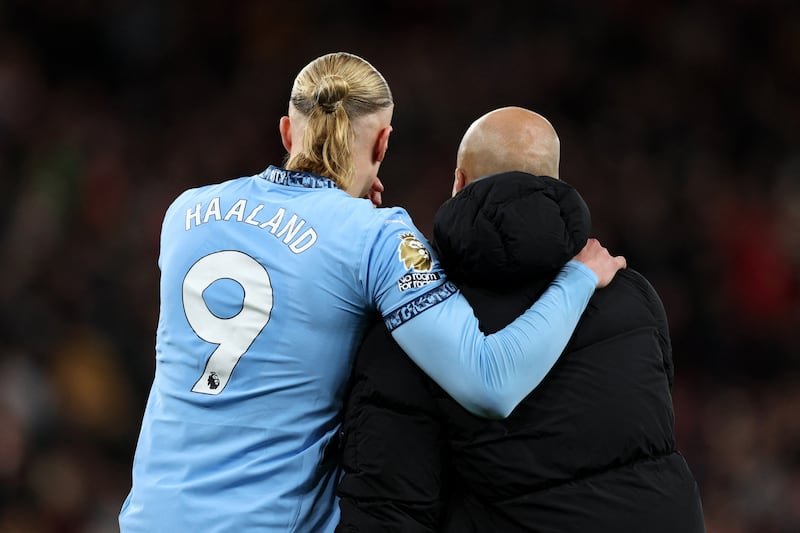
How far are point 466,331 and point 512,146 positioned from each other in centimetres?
48

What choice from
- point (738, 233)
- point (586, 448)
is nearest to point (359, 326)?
point (586, 448)

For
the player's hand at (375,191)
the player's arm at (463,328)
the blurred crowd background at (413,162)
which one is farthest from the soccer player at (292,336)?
the blurred crowd background at (413,162)

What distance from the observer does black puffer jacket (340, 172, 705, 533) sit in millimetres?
1970

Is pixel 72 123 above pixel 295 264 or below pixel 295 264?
below

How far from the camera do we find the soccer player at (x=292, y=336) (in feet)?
6.54

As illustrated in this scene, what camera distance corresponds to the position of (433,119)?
811cm

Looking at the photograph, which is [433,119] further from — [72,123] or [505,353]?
[505,353]

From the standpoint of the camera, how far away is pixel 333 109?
86.9 inches

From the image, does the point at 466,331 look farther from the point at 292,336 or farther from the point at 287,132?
the point at 287,132

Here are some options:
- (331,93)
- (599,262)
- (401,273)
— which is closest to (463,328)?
(401,273)

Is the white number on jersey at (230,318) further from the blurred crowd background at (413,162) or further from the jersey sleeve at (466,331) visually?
the blurred crowd background at (413,162)

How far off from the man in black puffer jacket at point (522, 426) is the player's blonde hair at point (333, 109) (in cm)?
29

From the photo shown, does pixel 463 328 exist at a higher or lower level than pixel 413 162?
higher

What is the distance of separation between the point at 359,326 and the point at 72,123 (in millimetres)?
6554
